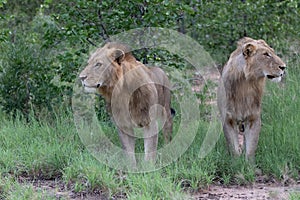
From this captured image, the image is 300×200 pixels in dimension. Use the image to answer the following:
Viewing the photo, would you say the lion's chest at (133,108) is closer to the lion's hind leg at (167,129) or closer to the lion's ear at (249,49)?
the lion's hind leg at (167,129)

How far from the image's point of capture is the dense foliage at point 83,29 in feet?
21.4

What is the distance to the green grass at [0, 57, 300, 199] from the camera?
4.63 meters

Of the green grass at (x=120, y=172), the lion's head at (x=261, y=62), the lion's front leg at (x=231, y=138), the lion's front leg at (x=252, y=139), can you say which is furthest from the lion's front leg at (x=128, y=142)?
the lion's head at (x=261, y=62)

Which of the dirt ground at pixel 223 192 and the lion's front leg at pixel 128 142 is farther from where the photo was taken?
the lion's front leg at pixel 128 142

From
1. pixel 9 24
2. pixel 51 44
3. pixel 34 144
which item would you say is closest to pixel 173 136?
pixel 34 144

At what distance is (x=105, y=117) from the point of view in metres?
6.81

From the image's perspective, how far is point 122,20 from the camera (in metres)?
6.59

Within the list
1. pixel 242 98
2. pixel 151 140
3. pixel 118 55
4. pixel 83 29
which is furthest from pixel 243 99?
pixel 83 29

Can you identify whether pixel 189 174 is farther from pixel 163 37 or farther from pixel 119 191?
pixel 163 37

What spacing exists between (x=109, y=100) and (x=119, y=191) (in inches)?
37.6

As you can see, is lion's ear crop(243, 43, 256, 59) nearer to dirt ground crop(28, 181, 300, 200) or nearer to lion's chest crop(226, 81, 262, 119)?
lion's chest crop(226, 81, 262, 119)

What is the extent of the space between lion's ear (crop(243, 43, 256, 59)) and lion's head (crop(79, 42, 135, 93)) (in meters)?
1.05

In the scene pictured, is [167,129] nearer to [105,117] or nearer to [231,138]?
[231,138]

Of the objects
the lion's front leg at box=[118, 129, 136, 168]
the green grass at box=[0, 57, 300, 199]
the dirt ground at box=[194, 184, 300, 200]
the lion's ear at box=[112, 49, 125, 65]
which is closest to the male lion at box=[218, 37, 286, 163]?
the green grass at box=[0, 57, 300, 199]
